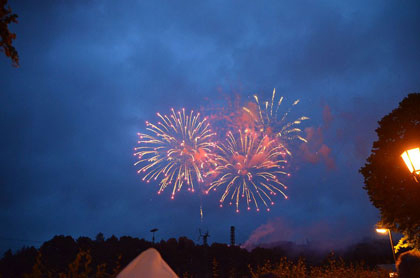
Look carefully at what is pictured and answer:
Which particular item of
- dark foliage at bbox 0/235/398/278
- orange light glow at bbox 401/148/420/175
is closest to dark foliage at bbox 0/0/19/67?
orange light glow at bbox 401/148/420/175

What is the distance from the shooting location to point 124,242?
7000 centimetres

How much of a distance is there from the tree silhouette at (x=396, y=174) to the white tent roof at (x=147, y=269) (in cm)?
1653

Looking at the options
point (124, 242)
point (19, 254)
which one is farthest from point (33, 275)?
point (19, 254)

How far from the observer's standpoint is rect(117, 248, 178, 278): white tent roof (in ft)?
18.0

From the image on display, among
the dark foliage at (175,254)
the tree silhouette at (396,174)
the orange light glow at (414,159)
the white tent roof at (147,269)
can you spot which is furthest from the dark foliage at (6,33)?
the dark foliage at (175,254)

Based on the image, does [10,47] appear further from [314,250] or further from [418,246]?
[314,250]

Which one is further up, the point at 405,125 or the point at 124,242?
the point at 405,125

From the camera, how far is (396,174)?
706 inches

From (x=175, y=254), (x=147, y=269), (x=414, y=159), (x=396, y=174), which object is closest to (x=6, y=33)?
(x=147, y=269)

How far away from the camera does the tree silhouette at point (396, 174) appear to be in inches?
677

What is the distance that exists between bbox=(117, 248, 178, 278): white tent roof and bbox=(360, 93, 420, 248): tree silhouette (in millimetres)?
16528

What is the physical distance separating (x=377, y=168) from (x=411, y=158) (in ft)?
39.9

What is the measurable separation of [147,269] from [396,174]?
17444 millimetres

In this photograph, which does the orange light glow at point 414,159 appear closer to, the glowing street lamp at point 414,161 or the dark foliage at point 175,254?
the glowing street lamp at point 414,161
